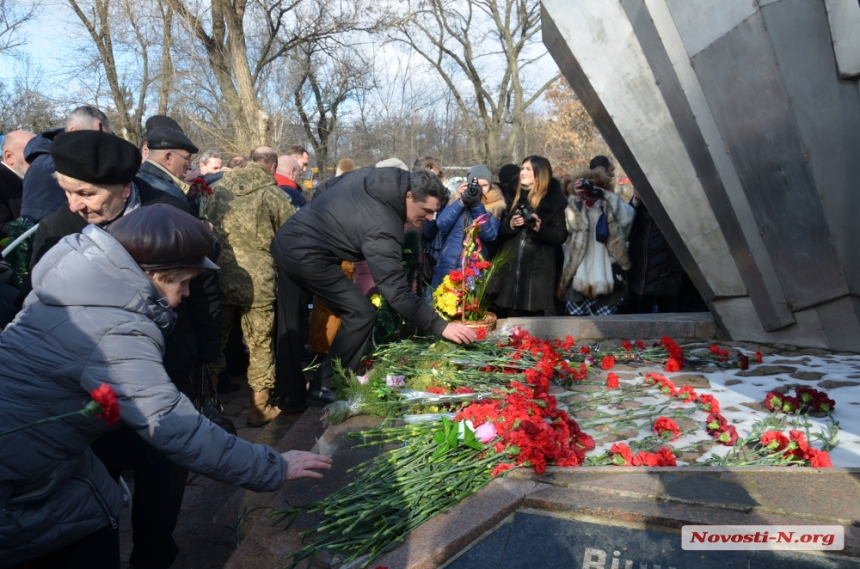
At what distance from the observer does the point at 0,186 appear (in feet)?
15.5

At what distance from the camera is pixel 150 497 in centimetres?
259

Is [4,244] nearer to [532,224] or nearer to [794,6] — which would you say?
[532,224]

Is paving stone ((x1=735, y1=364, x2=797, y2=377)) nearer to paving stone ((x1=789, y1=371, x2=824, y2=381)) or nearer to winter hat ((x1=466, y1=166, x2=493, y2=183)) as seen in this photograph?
paving stone ((x1=789, y1=371, x2=824, y2=381))

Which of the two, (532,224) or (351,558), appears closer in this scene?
(351,558)

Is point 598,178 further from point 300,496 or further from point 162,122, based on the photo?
point 300,496

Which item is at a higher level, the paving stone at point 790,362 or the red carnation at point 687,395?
the paving stone at point 790,362

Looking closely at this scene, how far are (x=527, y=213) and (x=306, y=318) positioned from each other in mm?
2154

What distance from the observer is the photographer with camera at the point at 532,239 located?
5.69 m

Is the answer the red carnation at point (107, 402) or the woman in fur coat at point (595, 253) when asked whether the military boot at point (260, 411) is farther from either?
the red carnation at point (107, 402)

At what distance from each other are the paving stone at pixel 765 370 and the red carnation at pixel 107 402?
3.81 metres

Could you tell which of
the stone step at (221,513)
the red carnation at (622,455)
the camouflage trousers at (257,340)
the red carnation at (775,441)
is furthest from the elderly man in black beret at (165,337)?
the red carnation at (775,441)

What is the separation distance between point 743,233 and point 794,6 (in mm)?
1541

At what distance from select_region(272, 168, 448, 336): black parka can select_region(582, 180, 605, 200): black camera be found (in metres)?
2.40

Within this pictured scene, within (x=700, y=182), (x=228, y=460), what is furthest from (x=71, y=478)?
(x=700, y=182)
